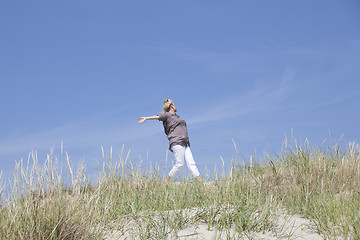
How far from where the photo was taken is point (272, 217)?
4277 mm

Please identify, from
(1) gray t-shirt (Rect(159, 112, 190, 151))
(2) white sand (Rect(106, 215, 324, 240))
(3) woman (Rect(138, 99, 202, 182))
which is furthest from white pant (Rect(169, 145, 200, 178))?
(2) white sand (Rect(106, 215, 324, 240))

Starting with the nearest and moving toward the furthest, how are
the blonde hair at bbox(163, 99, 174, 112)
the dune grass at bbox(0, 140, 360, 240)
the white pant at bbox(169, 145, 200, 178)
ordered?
the dune grass at bbox(0, 140, 360, 240) < the white pant at bbox(169, 145, 200, 178) < the blonde hair at bbox(163, 99, 174, 112)

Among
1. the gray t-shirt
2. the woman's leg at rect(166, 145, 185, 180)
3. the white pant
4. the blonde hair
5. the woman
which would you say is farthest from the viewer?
the blonde hair

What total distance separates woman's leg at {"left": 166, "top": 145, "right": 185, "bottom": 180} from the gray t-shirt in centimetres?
13

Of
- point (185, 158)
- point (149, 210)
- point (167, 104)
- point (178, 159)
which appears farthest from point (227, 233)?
point (167, 104)

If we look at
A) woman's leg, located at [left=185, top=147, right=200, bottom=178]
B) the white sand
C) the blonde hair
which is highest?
the blonde hair

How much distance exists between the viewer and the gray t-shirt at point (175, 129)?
29.1 ft

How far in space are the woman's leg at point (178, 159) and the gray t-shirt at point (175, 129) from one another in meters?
0.13

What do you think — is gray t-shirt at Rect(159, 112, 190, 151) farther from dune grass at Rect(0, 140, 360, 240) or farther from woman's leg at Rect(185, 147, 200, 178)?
→ dune grass at Rect(0, 140, 360, 240)

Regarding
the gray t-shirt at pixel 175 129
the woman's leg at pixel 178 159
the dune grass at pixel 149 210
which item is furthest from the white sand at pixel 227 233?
the gray t-shirt at pixel 175 129

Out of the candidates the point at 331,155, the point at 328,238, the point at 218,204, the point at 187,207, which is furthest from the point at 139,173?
the point at 331,155

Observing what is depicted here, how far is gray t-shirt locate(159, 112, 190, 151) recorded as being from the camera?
8.87 m

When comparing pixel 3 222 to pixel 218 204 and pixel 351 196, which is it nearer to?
pixel 218 204

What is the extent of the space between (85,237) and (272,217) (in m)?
2.22
